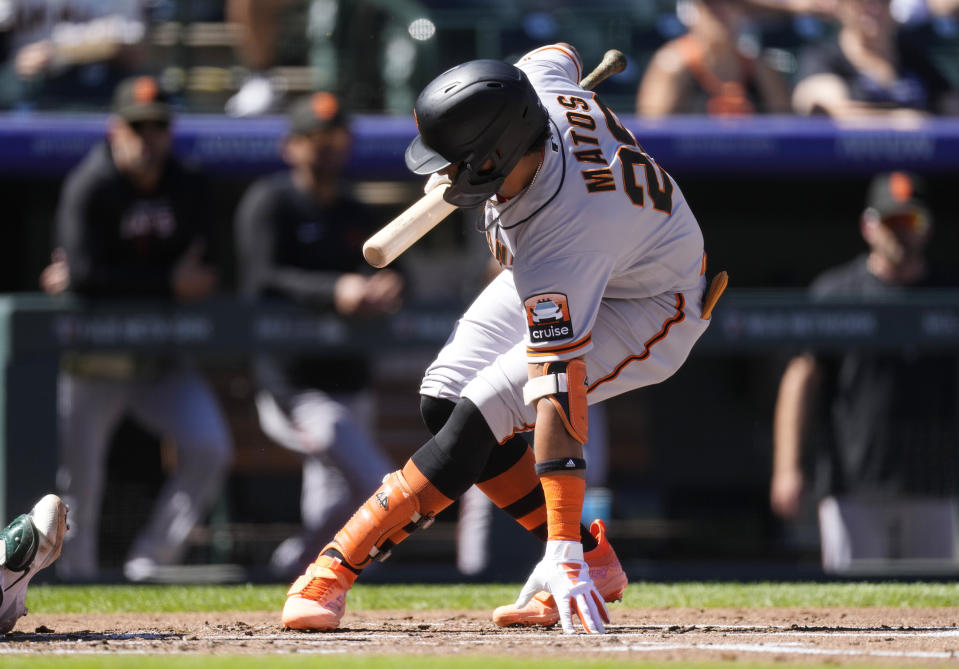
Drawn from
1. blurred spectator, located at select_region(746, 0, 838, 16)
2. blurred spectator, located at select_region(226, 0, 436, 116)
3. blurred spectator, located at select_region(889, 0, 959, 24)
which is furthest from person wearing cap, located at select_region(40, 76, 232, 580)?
blurred spectator, located at select_region(889, 0, 959, 24)

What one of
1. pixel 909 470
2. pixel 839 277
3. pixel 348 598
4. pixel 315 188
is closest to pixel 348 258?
pixel 315 188

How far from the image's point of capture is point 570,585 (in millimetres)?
3316

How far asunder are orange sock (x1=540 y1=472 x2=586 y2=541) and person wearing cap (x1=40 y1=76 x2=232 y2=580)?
7.92ft

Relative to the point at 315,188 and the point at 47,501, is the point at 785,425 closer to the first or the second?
the point at 315,188

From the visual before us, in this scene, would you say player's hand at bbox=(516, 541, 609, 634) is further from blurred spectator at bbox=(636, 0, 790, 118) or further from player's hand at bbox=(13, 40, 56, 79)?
player's hand at bbox=(13, 40, 56, 79)

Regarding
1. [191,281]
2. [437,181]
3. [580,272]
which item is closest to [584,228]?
[580,272]

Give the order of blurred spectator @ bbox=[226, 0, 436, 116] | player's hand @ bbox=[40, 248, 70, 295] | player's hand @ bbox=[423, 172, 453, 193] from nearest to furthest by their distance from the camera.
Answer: player's hand @ bbox=[423, 172, 453, 193] → player's hand @ bbox=[40, 248, 70, 295] → blurred spectator @ bbox=[226, 0, 436, 116]

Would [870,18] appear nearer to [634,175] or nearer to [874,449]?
[874,449]

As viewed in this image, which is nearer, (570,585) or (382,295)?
(570,585)

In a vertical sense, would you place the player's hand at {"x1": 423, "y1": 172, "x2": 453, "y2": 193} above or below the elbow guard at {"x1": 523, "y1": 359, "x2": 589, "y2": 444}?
above

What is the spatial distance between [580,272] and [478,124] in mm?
421

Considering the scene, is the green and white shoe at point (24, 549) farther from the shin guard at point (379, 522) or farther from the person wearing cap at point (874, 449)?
the person wearing cap at point (874, 449)

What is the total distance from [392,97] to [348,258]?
2229 millimetres

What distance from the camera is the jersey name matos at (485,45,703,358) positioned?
10.9 feet
